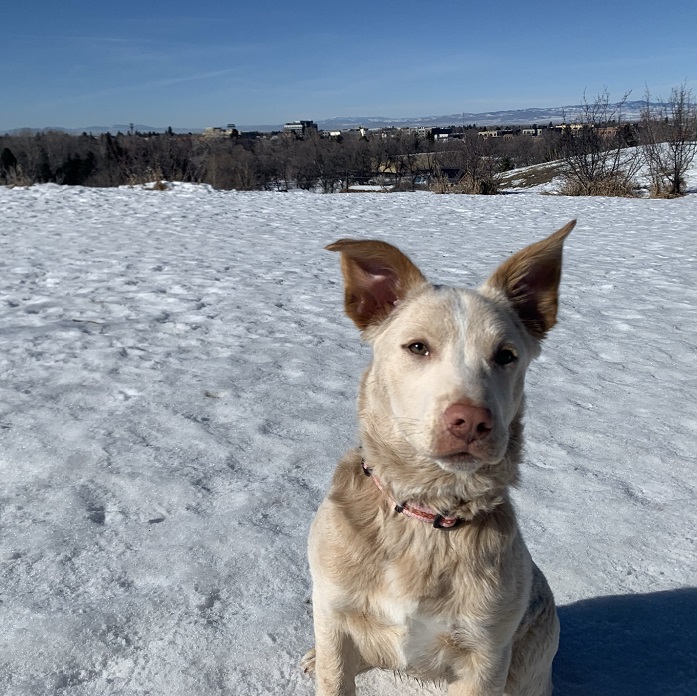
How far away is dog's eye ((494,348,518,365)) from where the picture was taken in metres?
2.12

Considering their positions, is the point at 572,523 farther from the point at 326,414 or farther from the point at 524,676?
the point at 326,414

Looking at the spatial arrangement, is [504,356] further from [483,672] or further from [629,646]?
[629,646]

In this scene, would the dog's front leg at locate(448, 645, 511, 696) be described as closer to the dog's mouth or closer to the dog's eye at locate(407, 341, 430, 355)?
the dog's mouth

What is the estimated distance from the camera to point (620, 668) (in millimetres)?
2531

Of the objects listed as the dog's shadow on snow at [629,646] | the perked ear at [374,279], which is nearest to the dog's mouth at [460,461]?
the perked ear at [374,279]

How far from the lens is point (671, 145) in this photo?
20.3 meters

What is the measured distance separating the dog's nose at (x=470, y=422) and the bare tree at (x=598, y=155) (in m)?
20.7

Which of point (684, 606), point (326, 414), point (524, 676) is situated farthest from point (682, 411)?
point (524, 676)

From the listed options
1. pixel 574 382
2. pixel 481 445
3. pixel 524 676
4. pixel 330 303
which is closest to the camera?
pixel 481 445

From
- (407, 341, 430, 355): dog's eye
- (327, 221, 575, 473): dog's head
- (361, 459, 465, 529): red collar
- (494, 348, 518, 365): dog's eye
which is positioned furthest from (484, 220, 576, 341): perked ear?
(361, 459, 465, 529): red collar

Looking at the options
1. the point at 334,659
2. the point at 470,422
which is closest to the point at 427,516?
the point at 470,422

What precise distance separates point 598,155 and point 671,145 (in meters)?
2.48

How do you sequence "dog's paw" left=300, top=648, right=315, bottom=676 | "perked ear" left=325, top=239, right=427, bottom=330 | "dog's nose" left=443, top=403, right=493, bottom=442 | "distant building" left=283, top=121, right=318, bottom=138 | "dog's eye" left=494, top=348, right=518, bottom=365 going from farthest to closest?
1. "distant building" left=283, top=121, right=318, bottom=138
2. "dog's paw" left=300, top=648, right=315, bottom=676
3. "perked ear" left=325, top=239, right=427, bottom=330
4. "dog's eye" left=494, top=348, right=518, bottom=365
5. "dog's nose" left=443, top=403, right=493, bottom=442

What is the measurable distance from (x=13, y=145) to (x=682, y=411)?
231 feet
